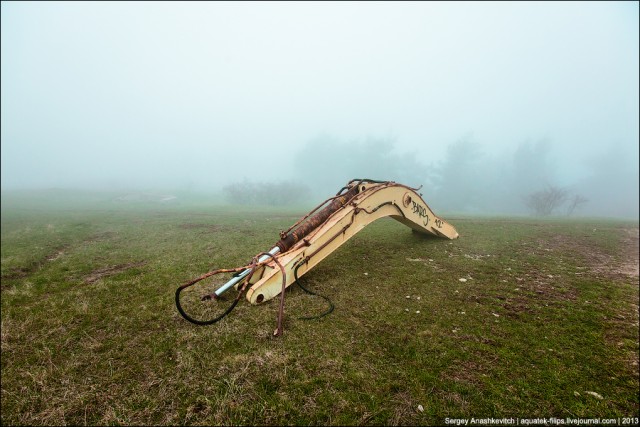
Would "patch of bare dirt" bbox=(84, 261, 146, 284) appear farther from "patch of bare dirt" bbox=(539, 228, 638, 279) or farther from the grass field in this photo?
"patch of bare dirt" bbox=(539, 228, 638, 279)

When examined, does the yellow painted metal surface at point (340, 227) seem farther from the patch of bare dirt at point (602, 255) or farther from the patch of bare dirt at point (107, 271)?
the patch of bare dirt at point (602, 255)

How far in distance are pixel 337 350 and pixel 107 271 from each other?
20.2 feet

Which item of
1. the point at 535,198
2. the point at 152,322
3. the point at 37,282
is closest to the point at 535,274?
the point at 152,322

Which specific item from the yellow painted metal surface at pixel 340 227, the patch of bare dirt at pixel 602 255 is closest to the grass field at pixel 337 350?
the patch of bare dirt at pixel 602 255

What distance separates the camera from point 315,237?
15.9 feet

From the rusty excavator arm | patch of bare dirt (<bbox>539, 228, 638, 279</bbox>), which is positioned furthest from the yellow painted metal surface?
patch of bare dirt (<bbox>539, 228, 638, 279</bbox>)

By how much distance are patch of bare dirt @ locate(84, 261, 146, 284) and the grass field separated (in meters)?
0.10

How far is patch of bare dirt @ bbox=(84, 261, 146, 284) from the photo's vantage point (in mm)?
5859

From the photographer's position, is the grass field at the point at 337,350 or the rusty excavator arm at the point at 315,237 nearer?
the grass field at the point at 337,350

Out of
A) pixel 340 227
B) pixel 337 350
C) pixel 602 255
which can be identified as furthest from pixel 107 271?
pixel 602 255

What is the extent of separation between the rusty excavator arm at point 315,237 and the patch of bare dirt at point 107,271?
3.62 m

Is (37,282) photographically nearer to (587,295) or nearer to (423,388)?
(423,388)

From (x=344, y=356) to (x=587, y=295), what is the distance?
488 centimetres

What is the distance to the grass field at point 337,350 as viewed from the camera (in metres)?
2.43
